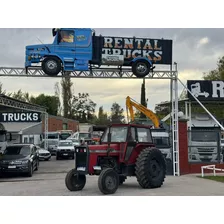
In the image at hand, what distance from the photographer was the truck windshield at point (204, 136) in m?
19.4

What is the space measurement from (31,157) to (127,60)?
6785 millimetres

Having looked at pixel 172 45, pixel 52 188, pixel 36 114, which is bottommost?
pixel 52 188

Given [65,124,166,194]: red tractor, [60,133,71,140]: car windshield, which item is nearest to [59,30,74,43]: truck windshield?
[65,124,166,194]: red tractor

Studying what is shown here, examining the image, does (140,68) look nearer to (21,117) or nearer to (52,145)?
(21,117)

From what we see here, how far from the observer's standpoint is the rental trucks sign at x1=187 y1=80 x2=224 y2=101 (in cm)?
2392

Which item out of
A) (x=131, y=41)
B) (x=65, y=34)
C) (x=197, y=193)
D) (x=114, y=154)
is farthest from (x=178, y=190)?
(x=65, y=34)

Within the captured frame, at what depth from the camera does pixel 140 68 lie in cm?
1783

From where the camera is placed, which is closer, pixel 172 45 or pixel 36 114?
pixel 172 45

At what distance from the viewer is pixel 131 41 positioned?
57.8ft

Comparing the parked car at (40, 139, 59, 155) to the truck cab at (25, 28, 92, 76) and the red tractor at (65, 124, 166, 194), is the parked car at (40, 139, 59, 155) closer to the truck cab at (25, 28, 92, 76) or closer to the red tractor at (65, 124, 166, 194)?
the truck cab at (25, 28, 92, 76)

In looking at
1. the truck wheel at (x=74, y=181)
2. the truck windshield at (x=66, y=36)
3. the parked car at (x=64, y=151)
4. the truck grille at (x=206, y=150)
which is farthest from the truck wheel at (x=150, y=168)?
the parked car at (x=64, y=151)

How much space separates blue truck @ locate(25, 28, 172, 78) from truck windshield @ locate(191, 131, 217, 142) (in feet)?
13.4

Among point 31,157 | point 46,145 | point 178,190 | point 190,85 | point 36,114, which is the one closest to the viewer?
point 178,190

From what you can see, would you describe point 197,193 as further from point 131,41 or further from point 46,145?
point 46,145
